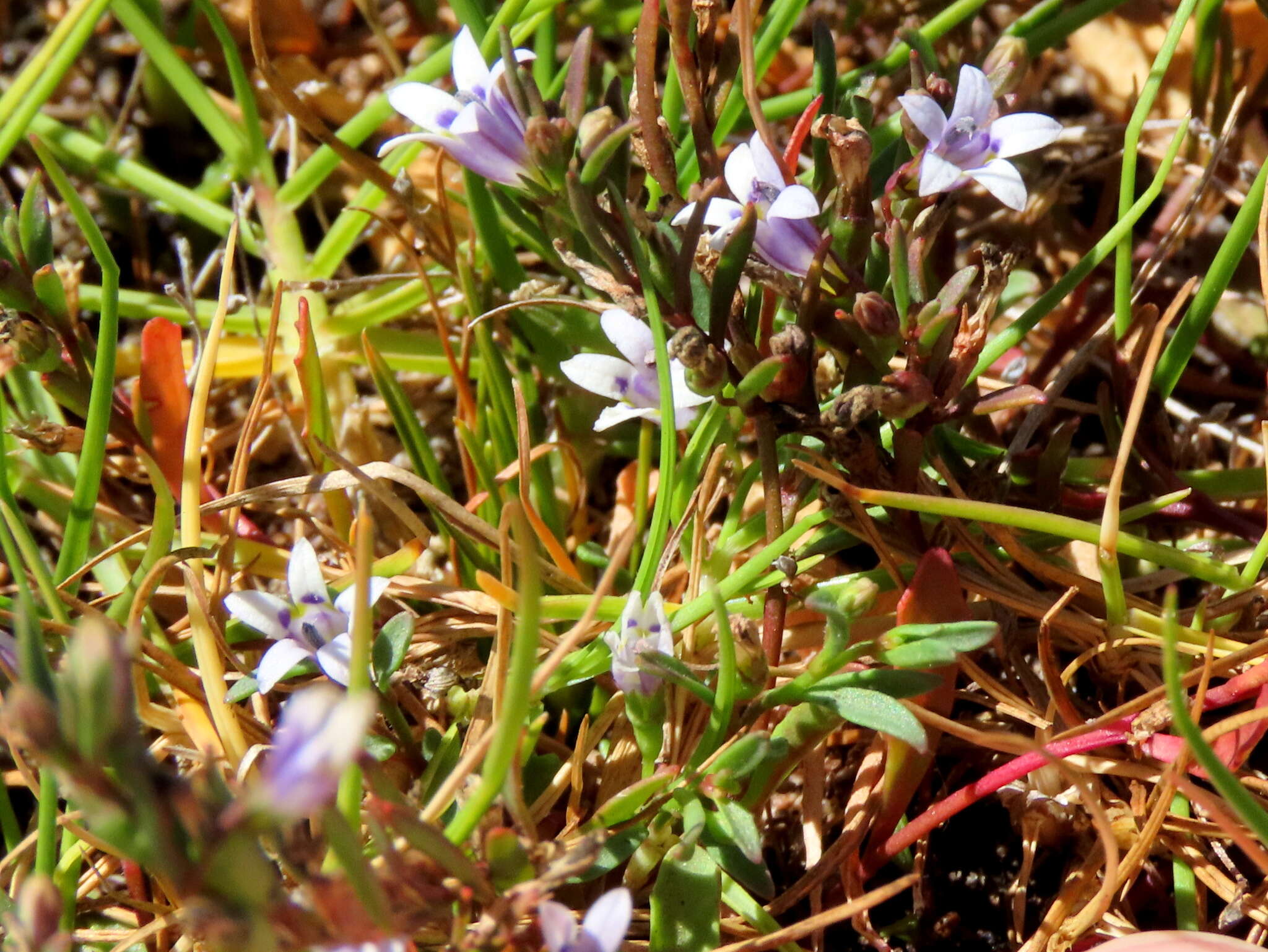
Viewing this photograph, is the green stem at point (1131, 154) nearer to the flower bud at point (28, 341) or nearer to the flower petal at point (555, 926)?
the flower petal at point (555, 926)

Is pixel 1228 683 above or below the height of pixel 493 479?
below

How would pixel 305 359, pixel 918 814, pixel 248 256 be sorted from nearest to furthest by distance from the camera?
pixel 918 814 < pixel 305 359 < pixel 248 256

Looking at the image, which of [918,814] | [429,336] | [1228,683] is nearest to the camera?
[1228,683]

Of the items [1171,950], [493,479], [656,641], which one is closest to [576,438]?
[493,479]

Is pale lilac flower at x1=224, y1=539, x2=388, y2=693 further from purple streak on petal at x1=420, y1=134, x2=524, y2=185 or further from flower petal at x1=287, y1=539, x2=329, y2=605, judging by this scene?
purple streak on petal at x1=420, y1=134, x2=524, y2=185

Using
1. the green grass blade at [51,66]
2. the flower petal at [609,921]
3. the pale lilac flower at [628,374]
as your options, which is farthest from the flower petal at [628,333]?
the green grass blade at [51,66]

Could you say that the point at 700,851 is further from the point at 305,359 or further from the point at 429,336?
the point at 429,336
